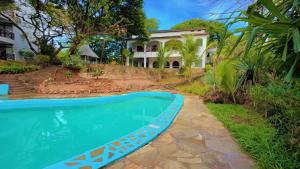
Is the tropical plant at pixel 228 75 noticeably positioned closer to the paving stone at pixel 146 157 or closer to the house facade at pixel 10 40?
the paving stone at pixel 146 157

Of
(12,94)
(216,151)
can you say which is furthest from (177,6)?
(12,94)

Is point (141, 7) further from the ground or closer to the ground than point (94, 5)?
further from the ground

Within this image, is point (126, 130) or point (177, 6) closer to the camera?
point (177, 6)

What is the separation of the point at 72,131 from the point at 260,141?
4.29 metres

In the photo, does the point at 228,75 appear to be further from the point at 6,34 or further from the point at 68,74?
the point at 6,34

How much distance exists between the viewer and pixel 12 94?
26.5ft

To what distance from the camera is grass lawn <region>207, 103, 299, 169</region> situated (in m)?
1.98

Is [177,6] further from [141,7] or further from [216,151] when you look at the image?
[141,7]

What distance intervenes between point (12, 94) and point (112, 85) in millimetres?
5339

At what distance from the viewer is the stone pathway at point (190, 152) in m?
2.03

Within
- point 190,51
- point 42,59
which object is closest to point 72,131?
point 190,51

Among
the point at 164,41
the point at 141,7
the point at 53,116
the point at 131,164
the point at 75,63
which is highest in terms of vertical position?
the point at 141,7

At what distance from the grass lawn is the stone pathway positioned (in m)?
0.14

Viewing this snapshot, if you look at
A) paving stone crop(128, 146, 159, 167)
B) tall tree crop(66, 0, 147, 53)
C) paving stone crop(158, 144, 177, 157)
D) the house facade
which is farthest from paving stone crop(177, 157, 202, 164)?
the house facade
